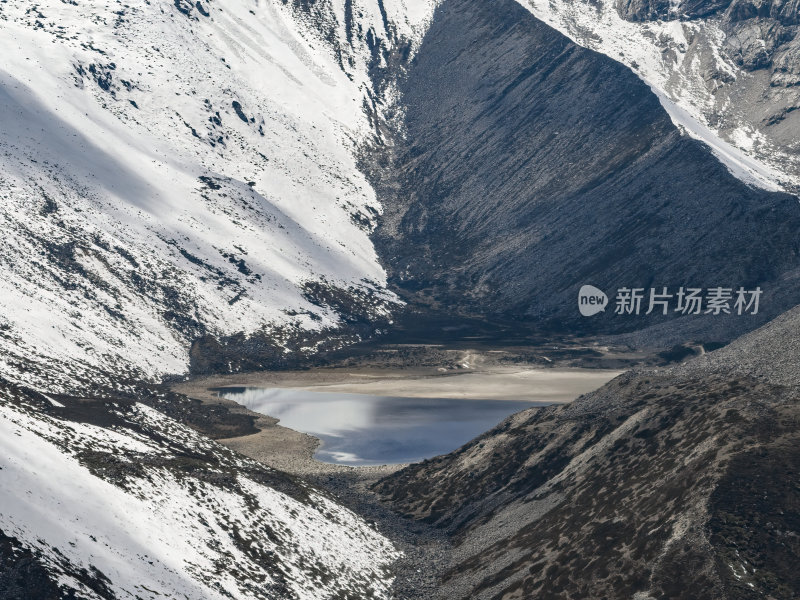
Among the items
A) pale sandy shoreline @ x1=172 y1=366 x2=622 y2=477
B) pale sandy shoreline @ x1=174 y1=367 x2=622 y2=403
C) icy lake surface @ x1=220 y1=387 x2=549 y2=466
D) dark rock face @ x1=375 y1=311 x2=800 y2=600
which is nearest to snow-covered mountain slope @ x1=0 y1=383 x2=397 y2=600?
dark rock face @ x1=375 y1=311 x2=800 y2=600

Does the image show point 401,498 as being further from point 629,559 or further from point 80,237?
point 80,237

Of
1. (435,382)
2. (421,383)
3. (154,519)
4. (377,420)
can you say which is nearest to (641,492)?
(154,519)

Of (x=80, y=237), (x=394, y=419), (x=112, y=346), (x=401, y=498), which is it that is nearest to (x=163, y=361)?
(x=112, y=346)
